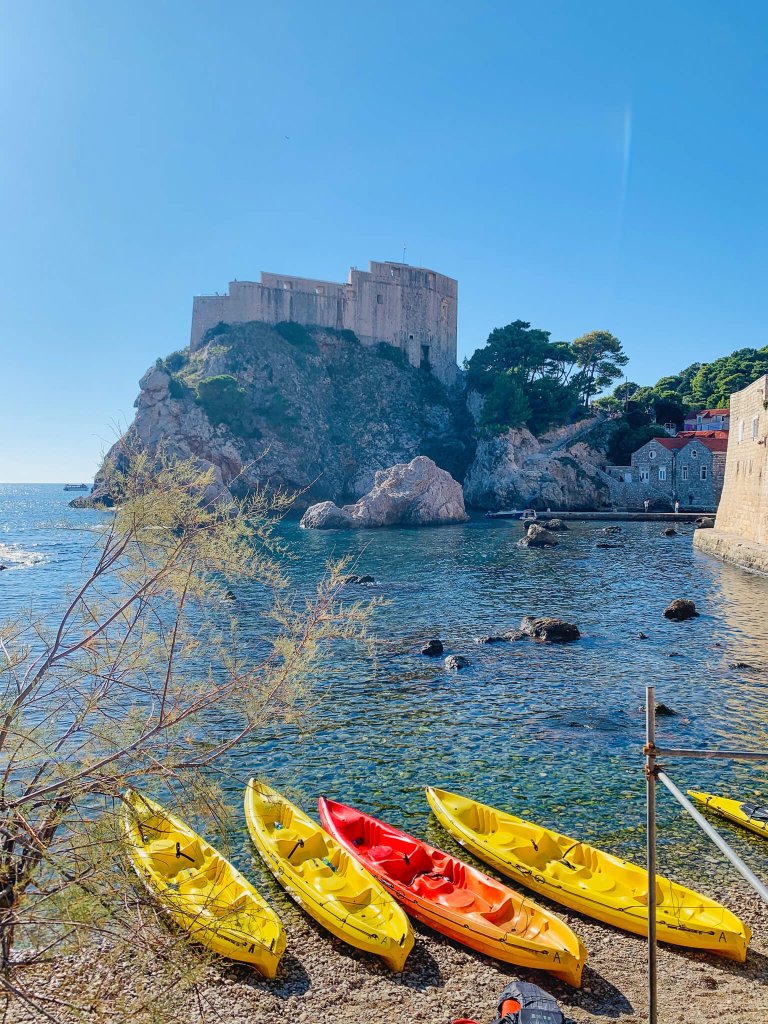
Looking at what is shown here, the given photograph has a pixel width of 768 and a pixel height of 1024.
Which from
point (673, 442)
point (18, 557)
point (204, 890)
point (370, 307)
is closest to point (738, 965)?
point (204, 890)

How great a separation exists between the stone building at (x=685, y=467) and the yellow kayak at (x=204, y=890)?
5651 cm

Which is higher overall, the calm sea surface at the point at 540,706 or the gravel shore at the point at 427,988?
the calm sea surface at the point at 540,706

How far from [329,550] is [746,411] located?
22380 millimetres

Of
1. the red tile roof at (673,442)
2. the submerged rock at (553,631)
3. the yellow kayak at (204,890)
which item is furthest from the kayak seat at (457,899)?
the red tile roof at (673,442)

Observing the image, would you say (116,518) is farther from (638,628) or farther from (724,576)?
(724,576)

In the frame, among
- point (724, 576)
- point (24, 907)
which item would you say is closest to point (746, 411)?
point (724, 576)

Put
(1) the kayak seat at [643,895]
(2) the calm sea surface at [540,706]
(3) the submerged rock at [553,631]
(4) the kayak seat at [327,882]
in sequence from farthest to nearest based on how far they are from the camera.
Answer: (3) the submerged rock at [553,631] → (2) the calm sea surface at [540,706] → (4) the kayak seat at [327,882] → (1) the kayak seat at [643,895]

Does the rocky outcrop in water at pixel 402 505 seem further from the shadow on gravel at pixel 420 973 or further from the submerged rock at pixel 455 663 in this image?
the shadow on gravel at pixel 420 973

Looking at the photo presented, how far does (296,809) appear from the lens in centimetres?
891

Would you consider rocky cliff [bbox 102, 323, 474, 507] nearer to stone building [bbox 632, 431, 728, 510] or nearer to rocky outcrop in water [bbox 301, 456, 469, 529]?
rocky outcrop in water [bbox 301, 456, 469, 529]

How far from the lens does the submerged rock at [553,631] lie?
755 inches

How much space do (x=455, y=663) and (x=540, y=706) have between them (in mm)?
3143

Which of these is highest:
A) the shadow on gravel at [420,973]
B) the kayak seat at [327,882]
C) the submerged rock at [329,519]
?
the submerged rock at [329,519]

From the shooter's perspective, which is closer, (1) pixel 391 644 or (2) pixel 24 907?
(2) pixel 24 907
